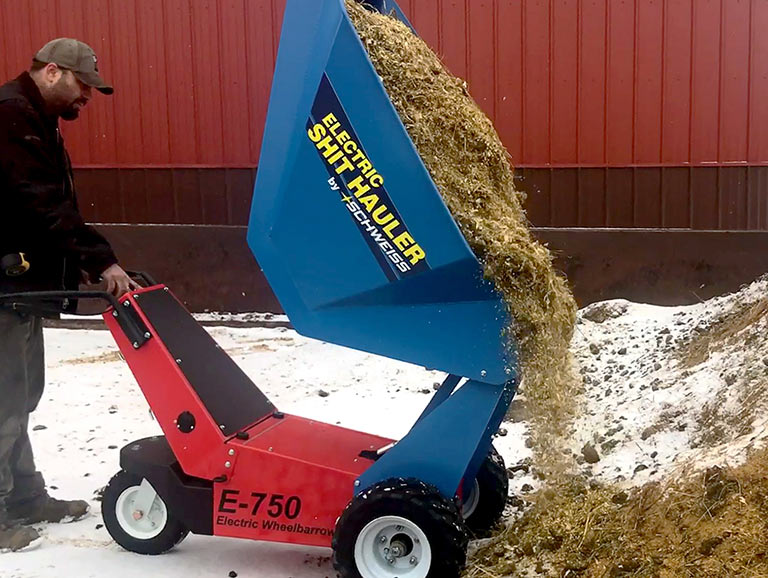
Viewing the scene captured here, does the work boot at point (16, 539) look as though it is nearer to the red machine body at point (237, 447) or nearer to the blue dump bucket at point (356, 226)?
the red machine body at point (237, 447)

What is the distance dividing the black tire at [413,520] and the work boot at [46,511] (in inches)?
60.6

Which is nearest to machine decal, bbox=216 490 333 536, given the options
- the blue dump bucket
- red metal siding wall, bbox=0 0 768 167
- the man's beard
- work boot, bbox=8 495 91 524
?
the blue dump bucket

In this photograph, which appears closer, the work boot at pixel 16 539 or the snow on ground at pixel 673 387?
the work boot at pixel 16 539

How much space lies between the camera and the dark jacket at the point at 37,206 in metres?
3.61

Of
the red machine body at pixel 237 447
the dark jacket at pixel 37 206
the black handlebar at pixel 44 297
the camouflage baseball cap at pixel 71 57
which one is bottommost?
the red machine body at pixel 237 447

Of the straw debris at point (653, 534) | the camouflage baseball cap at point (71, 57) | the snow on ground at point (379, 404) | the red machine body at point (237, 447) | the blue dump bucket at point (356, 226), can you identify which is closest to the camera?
the straw debris at point (653, 534)

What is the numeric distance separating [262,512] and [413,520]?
61cm

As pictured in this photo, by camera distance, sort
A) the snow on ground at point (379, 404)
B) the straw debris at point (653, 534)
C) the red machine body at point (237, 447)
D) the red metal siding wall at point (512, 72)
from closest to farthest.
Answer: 1. the straw debris at point (653, 534)
2. the red machine body at point (237, 447)
3. the snow on ground at point (379, 404)
4. the red metal siding wall at point (512, 72)

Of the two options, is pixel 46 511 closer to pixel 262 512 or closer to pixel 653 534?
pixel 262 512

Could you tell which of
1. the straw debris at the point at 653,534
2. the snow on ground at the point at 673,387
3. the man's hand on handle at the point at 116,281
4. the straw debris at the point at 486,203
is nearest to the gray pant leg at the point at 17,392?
the man's hand on handle at the point at 116,281

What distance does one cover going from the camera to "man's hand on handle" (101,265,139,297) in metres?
3.68

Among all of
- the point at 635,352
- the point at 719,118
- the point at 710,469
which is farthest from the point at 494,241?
the point at 719,118

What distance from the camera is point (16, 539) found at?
12.2 feet

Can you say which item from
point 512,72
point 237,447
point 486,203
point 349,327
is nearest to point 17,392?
point 237,447
